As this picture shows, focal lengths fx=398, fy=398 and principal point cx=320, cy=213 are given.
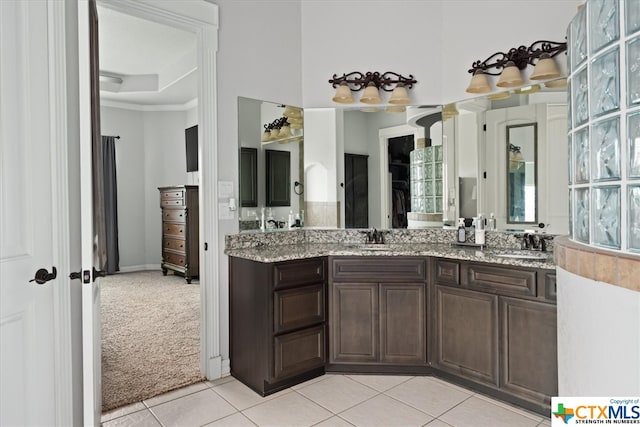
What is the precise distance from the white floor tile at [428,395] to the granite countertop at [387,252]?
90 centimetres

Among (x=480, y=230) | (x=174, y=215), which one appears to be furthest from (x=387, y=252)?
(x=174, y=215)

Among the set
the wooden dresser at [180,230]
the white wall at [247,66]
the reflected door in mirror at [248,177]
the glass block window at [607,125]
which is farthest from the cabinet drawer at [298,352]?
the wooden dresser at [180,230]

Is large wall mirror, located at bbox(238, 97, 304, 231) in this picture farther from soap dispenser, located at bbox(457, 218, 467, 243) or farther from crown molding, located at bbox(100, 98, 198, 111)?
crown molding, located at bbox(100, 98, 198, 111)

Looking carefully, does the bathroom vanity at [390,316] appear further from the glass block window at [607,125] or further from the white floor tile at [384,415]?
the glass block window at [607,125]

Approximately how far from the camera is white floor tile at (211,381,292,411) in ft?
8.35

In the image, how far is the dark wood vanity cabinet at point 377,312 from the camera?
2912mm

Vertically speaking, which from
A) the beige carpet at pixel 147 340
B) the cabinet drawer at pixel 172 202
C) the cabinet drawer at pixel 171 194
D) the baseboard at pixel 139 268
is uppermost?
the cabinet drawer at pixel 171 194

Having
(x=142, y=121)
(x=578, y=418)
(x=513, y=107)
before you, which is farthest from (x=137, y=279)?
(x=578, y=418)

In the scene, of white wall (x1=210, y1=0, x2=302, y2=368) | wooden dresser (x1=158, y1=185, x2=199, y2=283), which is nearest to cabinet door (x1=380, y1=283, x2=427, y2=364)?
white wall (x1=210, y1=0, x2=302, y2=368)

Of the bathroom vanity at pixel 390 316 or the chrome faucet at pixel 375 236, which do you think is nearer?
the bathroom vanity at pixel 390 316

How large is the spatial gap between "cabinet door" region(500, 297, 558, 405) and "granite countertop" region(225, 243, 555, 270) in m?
0.26

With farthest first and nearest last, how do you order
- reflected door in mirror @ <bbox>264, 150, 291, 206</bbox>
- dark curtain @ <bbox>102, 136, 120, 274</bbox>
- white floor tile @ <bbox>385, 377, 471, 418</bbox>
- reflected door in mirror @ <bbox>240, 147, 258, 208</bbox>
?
1. dark curtain @ <bbox>102, 136, 120, 274</bbox>
2. reflected door in mirror @ <bbox>264, 150, 291, 206</bbox>
3. reflected door in mirror @ <bbox>240, 147, 258, 208</bbox>
4. white floor tile @ <bbox>385, 377, 471, 418</bbox>

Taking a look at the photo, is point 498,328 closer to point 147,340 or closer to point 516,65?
point 516,65

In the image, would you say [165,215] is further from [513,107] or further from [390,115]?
[513,107]
